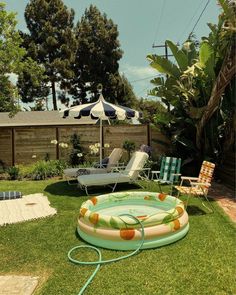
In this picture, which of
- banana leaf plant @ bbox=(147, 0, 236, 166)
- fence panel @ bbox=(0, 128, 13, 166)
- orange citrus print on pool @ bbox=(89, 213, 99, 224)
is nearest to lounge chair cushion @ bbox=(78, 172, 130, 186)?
banana leaf plant @ bbox=(147, 0, 236, 166)

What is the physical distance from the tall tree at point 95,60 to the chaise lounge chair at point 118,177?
77.7ft

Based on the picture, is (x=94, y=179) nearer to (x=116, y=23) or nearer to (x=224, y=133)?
(x=224, y=133)

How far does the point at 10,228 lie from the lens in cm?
677

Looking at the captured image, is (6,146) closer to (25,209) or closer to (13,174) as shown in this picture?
(13,174)

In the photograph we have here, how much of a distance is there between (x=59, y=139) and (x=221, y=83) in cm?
907

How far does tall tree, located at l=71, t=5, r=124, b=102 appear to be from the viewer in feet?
109

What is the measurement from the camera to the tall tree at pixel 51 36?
3003 cm

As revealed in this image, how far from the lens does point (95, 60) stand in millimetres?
33281

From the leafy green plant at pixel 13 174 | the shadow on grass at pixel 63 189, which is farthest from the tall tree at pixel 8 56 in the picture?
the shadow on grass at pixel 63 189

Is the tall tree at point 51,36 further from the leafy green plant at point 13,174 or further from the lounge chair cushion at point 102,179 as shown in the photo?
the lounge chair cushion at point 102,179

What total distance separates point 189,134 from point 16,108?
25.7 feet

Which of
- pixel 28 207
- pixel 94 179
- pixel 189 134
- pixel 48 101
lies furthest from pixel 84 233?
pixel 48 101

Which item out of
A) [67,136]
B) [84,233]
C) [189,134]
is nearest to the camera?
[84,233]

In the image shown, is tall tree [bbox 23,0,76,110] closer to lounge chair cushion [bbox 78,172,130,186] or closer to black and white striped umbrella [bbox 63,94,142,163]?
black and white striped umbrella [bbox 63,94,142,163]
